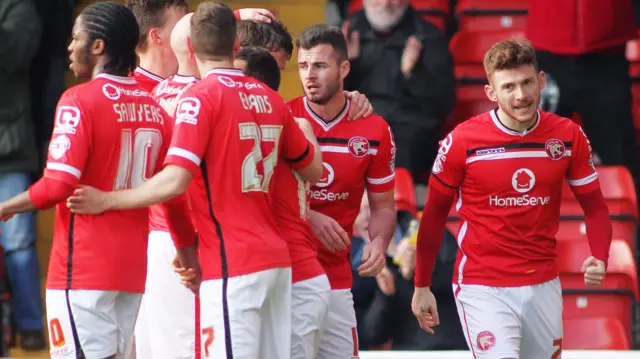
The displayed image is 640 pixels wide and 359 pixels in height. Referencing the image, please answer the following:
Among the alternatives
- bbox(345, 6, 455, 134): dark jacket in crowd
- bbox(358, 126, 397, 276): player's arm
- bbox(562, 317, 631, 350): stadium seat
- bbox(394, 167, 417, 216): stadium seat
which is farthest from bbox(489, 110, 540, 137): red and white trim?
bbox(345, 6, 455, 134): dark jacket in crowd

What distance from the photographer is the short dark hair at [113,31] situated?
4.89m

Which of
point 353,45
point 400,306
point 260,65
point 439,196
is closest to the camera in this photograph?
point 260,65

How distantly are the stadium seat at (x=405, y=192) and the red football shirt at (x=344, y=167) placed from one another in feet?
7.57

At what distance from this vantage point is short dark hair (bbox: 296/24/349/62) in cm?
575

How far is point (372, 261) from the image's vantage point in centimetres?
571

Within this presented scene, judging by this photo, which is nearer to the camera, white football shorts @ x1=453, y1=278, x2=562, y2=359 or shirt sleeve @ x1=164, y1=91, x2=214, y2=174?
shirt sleeve @ x1=164, y1=91, x2=214, y2=174

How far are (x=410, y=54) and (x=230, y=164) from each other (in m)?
4.11

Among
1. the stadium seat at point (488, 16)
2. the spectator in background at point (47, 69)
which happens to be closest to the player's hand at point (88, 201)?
the spectator in background at point (47, 69)

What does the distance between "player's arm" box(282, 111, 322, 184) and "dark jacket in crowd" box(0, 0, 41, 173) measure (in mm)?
3899

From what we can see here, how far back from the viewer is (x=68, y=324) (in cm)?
478

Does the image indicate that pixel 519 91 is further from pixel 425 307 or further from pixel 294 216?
pixel 294 216

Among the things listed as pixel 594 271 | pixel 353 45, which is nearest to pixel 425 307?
pixel 594 271

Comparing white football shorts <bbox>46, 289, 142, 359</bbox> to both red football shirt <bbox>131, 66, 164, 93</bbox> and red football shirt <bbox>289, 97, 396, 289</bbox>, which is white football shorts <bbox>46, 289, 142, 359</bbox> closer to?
red football shirt <bbox>289, 97, 396, 289</bbox>

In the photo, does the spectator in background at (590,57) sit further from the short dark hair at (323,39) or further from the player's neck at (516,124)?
the short dark hair at (323,39)
